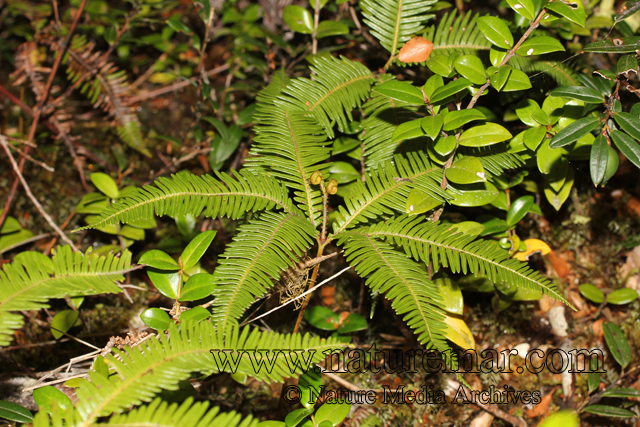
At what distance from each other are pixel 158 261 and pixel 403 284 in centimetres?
105

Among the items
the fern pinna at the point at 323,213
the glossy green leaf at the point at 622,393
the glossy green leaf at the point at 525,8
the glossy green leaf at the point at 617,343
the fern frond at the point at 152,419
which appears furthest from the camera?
the glossy green leaf at the point at 617,343

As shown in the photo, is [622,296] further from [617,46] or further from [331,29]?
[331,29]

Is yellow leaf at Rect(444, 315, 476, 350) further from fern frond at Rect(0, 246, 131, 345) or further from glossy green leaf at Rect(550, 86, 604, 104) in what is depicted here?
fern frond at Rect(0, 246, 131, 345)

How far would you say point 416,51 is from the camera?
2059mm

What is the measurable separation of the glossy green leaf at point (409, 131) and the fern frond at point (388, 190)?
176mm

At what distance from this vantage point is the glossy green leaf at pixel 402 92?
5.79ft

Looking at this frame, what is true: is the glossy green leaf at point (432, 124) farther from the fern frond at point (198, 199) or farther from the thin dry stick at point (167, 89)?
the thin dry stick at point (167, 89)

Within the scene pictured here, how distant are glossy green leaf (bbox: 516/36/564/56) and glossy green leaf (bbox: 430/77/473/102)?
279mm

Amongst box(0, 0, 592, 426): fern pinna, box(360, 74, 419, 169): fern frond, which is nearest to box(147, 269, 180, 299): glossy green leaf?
box(0, 0, 592, 426): fern pinna

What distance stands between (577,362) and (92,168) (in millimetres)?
3358

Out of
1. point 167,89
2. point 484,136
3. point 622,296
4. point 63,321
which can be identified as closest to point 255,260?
point 484,136

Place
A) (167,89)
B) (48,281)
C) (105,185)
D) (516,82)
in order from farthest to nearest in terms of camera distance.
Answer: (167,89), (105,185), (516,82), (48,281)

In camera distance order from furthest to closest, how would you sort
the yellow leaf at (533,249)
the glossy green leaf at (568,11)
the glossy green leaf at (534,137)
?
the yellow leaf at (533,249), the glossy green leaf at (534,137), the glossy green leaf at (568,11)

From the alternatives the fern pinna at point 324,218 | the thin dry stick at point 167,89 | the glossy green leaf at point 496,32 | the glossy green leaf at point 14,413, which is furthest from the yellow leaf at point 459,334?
the thin dry stick at point 167,89
